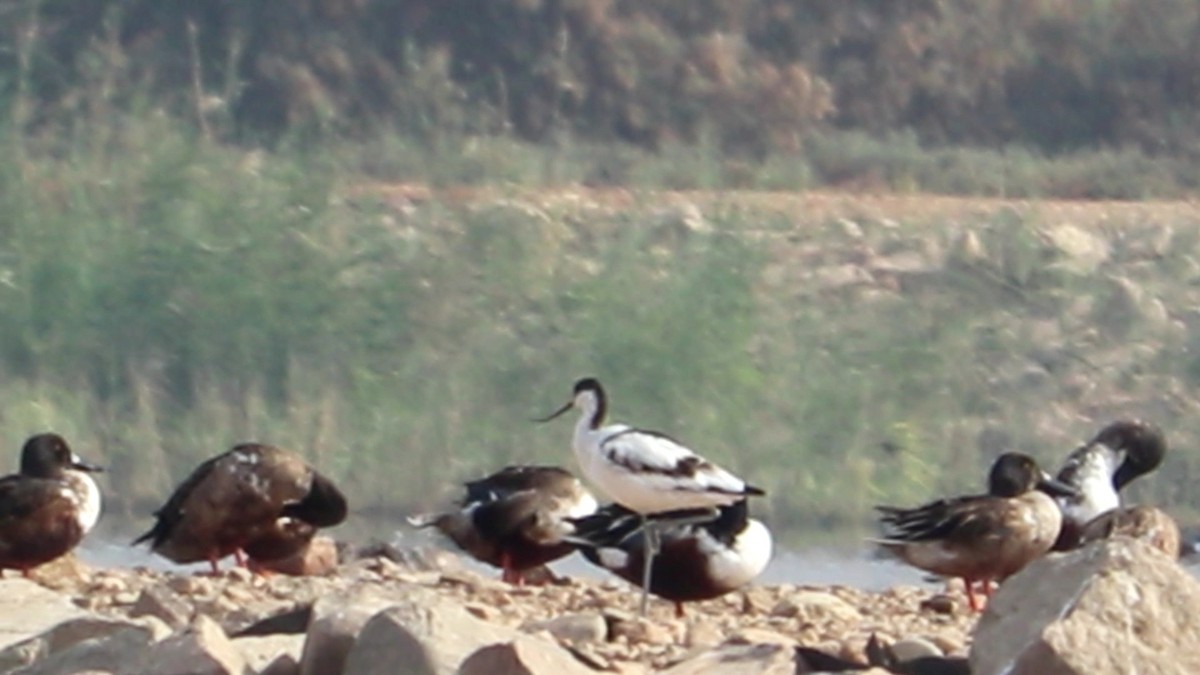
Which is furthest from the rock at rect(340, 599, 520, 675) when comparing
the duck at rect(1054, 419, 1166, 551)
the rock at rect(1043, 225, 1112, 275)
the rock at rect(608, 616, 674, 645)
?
the rock at rect(1043, 225, 1112, 275)

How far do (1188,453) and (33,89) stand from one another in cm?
1196

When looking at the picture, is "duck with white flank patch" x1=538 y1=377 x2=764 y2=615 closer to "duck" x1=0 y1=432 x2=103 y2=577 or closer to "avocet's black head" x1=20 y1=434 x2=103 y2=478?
"duck" x1=0 y1=432 x2=103 y2=577

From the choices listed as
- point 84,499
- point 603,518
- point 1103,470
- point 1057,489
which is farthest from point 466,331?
point 603,518

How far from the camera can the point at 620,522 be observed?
1285 cm

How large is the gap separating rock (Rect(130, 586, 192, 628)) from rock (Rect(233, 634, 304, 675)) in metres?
0.85

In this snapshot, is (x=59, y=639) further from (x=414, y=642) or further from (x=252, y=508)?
(x=252, y=508)

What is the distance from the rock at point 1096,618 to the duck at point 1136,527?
13.6ft

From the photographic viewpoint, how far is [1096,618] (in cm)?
867

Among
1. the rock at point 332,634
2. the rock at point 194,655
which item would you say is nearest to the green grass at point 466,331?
the rock at point 332,634

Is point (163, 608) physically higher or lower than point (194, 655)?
lower

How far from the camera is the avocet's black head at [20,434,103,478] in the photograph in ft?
46.8

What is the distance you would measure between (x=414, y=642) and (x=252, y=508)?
482 centimetres

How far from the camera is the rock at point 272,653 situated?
30.9 ft

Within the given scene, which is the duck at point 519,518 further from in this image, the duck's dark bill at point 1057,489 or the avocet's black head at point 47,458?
→ the duck's dark bill at point 1057,489
